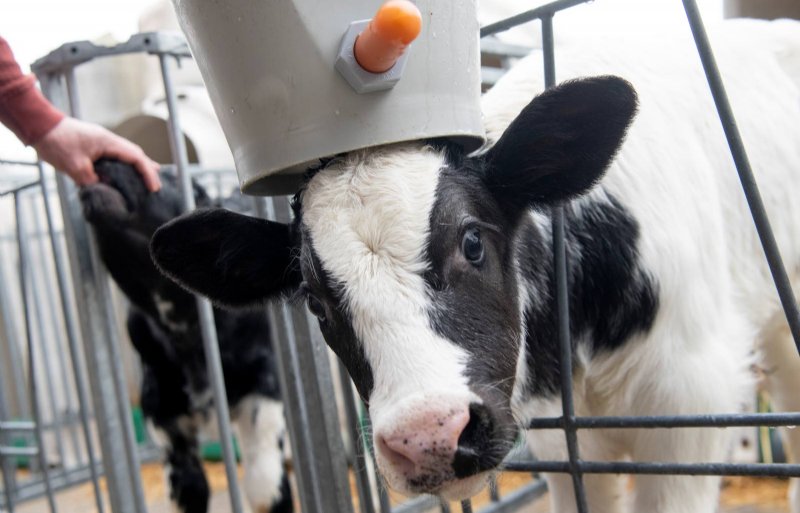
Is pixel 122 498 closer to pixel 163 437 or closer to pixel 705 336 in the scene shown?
pixel 163 437

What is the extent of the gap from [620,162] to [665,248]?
0.22 m

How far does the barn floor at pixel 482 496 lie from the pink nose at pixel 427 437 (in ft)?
5.65

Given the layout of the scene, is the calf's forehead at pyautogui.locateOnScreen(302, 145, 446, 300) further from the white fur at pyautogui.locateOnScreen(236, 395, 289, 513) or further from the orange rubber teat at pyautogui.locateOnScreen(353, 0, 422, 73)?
the white fur at pyautogui.locateOnScreen(236, 395, 289, 513)

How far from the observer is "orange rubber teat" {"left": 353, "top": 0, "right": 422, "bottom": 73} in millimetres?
979

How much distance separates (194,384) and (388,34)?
2.23m

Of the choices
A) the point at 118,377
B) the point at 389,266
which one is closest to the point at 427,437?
the point at 389,266

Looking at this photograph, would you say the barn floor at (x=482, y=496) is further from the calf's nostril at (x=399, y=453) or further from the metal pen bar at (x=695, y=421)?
the calf's nostril at (x=399, y=453)

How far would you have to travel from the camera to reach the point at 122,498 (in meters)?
2.04

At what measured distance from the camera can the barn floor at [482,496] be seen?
2.99 meters

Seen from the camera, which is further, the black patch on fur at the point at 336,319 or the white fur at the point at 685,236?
the white fur at the point at 685,236

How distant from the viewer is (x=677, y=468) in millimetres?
1257

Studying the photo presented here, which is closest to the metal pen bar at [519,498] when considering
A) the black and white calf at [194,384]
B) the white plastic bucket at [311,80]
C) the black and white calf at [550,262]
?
the black and white calf at [194,384]

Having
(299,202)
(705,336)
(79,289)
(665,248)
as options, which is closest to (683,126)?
(665,248)

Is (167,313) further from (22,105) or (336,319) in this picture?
(336,319)
